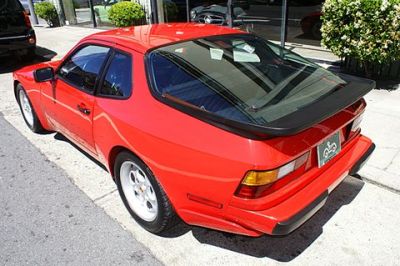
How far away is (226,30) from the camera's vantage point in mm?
3223

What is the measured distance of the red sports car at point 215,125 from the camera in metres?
2.04

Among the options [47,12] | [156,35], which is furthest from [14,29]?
[156,35]

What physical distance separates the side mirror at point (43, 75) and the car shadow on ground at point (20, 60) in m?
5.86

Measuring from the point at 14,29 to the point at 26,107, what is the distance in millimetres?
4554

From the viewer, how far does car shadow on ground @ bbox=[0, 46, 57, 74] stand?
28.9 feet

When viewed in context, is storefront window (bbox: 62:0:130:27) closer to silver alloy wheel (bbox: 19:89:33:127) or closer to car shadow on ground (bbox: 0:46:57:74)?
car shadow on ground (bbox: 0:46:57:74)

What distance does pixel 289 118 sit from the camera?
6.70 ft

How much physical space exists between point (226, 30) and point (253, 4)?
6.77m

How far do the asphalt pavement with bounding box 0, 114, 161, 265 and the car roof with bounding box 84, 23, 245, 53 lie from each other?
1464 millimetres

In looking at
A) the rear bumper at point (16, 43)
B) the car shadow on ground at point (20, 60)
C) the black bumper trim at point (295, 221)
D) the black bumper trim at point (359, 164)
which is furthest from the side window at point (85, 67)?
the car shadow on ground at point (20, 60)

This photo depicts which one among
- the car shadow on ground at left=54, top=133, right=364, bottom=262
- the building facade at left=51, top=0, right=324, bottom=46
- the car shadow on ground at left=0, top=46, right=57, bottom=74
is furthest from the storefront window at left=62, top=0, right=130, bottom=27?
the car shadow on ground at left=54, top=133, right=364, bottom=262

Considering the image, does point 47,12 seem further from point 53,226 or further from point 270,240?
point 270,240

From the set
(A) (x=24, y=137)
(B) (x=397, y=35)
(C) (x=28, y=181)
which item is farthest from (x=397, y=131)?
(A) (x=24, y=137)

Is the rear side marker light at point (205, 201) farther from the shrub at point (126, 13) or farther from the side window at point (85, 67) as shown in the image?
the shrub at point (126, 13)
